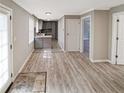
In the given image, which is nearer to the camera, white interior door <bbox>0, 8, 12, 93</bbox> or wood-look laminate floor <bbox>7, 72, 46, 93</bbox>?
white interior door <bbox>0, 8, 12, 93</bbox>

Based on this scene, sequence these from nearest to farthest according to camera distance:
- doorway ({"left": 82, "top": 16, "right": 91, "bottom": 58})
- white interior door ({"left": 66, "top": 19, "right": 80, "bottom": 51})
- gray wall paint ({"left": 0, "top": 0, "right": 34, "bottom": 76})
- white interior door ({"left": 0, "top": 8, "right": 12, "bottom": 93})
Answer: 1. white interior door ({"left": 0, "top": 8, "right": 12, "bottom": 93})
2. gray wall paint ({"left": 0, "top": 0, "right": 34, "bottom": 76})
3. doorway ({"left": 82, "top": 16, "right": 91, "bottom": 58})
4. white interior door ({"left": 66, "top": 19, "right": 80, "bottom": 51})

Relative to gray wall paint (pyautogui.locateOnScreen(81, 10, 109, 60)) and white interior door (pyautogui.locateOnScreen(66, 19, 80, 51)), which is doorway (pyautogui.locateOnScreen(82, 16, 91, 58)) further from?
gray wall paint (pyautogui.locateOnScreen(81, 10, 109, 60))

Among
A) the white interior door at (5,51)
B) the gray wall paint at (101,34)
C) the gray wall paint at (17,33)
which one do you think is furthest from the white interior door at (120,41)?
the white interior door at (5,51)

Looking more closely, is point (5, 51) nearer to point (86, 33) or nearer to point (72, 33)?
point (72, 33)

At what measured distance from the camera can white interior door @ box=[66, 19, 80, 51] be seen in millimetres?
9828

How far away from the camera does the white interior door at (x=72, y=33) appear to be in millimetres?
9828

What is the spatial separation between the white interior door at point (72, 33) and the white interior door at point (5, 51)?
19.6 ft

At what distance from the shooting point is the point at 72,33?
9.91 meters

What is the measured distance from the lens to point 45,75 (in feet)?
16.9

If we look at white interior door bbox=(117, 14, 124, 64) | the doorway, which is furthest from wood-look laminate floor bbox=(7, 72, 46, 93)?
the doorway

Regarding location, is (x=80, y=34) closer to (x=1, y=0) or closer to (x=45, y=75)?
(x=45, y=75)

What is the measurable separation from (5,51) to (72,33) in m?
6.39

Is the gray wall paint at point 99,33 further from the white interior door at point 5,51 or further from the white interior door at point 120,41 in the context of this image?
the white interior door at point 5,51

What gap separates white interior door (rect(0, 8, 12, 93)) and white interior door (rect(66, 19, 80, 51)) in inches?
235
